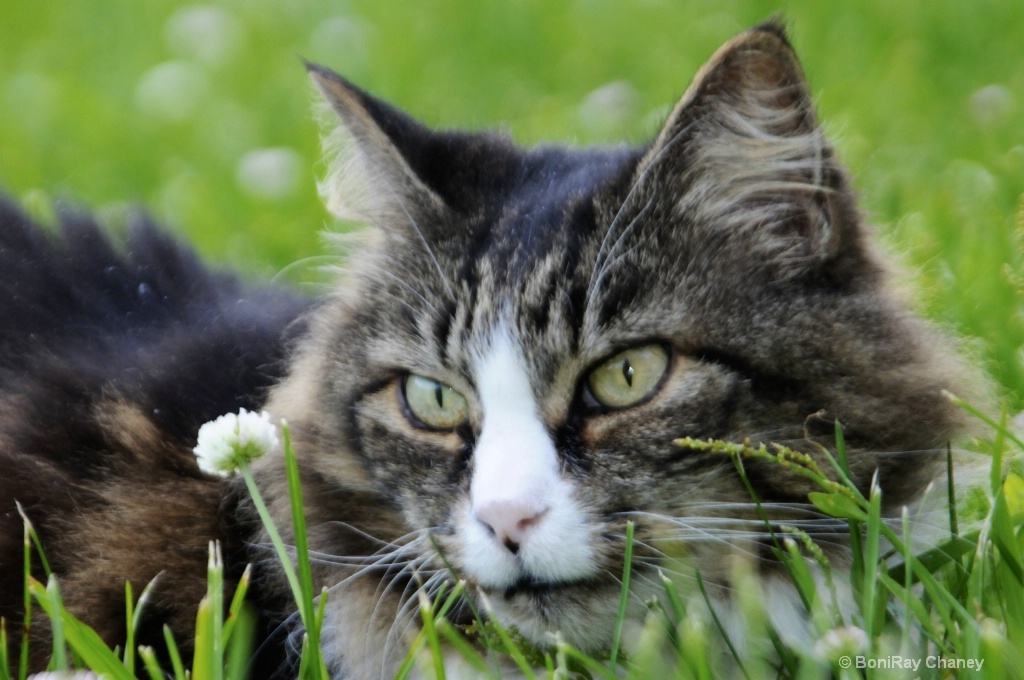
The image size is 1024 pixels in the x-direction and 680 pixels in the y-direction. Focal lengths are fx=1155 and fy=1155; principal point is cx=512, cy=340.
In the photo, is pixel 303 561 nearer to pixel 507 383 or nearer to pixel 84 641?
→ pixel 84 641

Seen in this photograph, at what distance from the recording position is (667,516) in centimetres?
160

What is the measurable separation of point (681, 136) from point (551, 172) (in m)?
0.30

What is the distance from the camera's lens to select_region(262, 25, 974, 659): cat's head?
162cm

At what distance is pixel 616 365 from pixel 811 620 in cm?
45

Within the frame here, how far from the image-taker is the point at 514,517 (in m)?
1.55

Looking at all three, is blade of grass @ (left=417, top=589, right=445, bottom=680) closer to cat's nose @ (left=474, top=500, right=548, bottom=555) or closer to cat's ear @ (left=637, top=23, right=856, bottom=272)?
cat's nose @ (left=474, top=500, right=548, bottom=555)

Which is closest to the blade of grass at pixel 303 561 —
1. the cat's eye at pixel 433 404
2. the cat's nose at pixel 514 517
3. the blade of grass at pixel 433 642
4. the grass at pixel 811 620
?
the grass at pixel 811 620

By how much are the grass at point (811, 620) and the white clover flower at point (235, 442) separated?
0.04m

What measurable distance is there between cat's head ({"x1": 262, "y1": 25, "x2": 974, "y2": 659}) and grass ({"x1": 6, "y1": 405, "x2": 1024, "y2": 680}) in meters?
0.07

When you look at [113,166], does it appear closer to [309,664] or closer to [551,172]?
[551,172]

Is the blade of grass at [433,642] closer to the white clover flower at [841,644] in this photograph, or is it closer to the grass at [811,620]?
the grass at [811,620]

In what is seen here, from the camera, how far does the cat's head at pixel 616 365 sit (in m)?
1.62

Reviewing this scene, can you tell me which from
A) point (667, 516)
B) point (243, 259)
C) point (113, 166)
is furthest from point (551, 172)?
point (113, 166)

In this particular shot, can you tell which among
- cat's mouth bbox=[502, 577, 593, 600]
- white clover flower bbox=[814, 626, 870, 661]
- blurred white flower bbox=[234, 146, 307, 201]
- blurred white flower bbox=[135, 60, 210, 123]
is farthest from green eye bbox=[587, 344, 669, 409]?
blurred white flower bbox=[135, 60, 210, 123]
